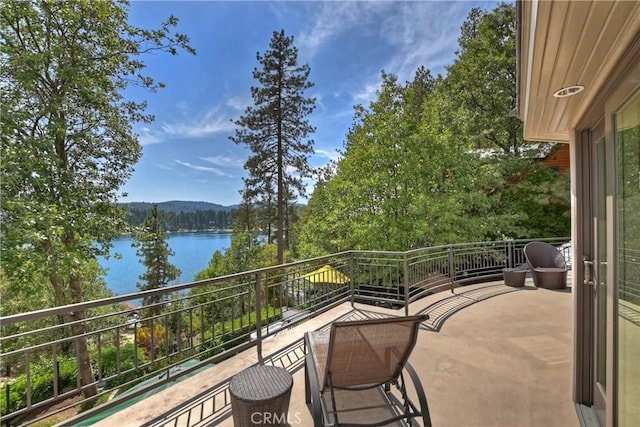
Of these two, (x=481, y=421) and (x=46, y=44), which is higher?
(x=46, y=44)

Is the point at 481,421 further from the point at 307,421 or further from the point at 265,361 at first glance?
the point at 265,361

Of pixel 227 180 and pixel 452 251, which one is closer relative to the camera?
pixel 452 251

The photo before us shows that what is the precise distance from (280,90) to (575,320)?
16359 millimetres

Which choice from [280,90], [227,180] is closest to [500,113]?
[280,90]

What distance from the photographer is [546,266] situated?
6.81 m

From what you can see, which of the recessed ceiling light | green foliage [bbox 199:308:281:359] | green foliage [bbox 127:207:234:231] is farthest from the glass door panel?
green foliage [bbox 127:207:234:231]

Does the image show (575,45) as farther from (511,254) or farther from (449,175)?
(449,175)

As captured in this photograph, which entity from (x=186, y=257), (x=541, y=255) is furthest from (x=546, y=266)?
(x=186, y=257)

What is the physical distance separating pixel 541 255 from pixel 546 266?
0.25 meters

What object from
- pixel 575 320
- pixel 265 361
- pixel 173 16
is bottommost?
pixel 265 361

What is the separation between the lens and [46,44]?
8.30 meters

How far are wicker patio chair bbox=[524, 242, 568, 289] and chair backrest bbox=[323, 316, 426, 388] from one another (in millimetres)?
5802

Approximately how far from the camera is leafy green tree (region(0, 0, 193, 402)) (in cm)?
735

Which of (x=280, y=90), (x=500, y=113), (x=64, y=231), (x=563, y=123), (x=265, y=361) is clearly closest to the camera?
(x=563, y=123)
